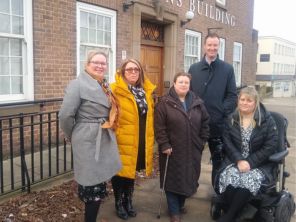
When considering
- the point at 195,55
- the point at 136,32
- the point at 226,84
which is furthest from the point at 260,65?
the point at 226,84

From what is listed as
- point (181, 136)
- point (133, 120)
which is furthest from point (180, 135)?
point (133, 120)

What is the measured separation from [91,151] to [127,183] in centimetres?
84

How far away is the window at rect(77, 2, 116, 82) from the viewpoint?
7094 millimetres

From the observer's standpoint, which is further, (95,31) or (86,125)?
(95,31)

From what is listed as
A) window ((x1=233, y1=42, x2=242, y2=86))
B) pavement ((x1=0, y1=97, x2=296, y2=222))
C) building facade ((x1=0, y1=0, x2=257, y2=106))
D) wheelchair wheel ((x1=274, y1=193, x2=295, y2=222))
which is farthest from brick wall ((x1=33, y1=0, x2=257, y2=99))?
window ((x1=233, y1=42, x2=242, y2=86))

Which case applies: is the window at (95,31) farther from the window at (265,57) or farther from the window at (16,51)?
the window at (265,57)

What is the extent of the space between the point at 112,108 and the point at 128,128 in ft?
1.27

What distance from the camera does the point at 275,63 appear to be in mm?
50938

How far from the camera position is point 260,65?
50656mm

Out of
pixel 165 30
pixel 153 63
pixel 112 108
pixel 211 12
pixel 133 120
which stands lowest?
pixel 133 120

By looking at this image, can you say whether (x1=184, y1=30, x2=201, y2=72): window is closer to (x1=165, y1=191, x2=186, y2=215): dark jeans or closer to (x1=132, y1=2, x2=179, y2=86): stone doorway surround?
(x1=132, y1=2, x2=179, y2=86): stone doorway surround

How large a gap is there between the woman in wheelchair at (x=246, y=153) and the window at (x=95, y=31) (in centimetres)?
397

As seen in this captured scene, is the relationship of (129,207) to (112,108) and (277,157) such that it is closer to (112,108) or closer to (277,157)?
(112,108)

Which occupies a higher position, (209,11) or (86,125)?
(209,11)
